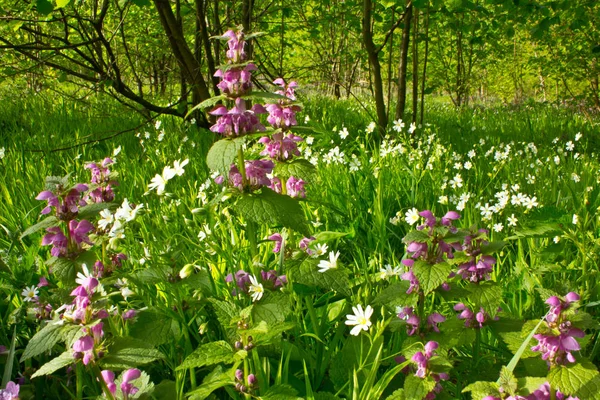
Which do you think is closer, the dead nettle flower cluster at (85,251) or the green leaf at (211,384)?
the dead nettle flower cluster at (85,251)

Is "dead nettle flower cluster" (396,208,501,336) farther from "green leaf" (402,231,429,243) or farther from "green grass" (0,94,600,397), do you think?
"green grass" (0,94,600,397)

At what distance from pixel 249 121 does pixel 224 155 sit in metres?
0.19

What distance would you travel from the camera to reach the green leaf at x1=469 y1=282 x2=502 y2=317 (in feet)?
4.38

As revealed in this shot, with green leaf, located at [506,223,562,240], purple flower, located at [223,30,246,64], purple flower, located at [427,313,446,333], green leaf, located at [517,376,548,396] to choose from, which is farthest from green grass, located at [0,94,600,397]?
purple flower, located at [223,30,246,64]

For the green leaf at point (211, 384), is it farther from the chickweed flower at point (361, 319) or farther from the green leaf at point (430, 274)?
the green leaf at point (430, 274)

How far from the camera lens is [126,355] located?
1.17m

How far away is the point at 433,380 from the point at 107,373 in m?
0.76

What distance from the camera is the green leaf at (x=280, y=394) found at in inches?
46.6

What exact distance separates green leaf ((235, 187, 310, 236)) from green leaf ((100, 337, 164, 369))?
46cm

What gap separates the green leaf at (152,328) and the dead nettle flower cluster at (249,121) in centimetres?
45

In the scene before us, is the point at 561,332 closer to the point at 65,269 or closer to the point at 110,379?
the point at 110,379

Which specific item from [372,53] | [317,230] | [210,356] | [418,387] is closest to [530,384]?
[418,387]

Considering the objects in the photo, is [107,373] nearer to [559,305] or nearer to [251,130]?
[251,130]

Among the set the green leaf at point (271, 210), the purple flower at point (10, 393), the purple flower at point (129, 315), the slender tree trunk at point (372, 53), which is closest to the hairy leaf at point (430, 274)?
the green leaf at point (271, 210)
